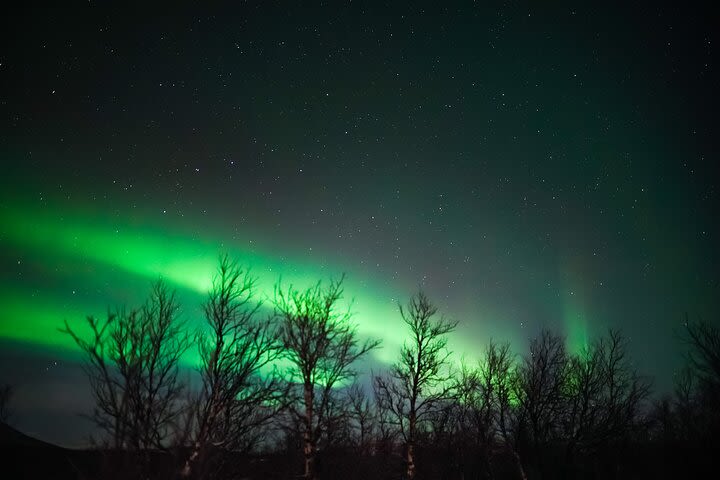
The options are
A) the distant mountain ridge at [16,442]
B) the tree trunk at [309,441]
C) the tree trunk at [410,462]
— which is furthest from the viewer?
the distant mountain ridge at [16,442]

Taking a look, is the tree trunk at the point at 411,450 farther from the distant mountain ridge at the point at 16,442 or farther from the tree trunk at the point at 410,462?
the distant mountain ridge at the point at 16,442

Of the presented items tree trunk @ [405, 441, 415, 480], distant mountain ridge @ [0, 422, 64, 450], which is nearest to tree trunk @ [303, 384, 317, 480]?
tree trunk @ [405, 441, 415, 480]

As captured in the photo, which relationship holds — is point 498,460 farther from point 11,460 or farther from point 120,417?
point 11,460

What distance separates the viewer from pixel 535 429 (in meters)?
25.7

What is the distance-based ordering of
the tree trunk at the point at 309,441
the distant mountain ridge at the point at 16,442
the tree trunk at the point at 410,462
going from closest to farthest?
the tree trunk at the point at 309,441, the tree trunk at the point at 410,462, the distant mountain ridge at the point at 16,442

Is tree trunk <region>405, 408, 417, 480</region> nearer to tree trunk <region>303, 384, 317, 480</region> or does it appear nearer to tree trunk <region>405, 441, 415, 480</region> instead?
tree trunk <region>405, 441, 415, 480</region>

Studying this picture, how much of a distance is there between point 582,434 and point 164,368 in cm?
2723

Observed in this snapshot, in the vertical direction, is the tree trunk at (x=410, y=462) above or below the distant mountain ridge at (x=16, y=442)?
above

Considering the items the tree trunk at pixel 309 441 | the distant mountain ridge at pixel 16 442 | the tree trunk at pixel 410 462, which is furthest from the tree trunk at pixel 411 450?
the distant mountain ridge at pixel 16 442

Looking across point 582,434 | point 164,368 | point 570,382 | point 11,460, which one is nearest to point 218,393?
point 164,368

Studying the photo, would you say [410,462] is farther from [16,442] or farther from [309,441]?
[16,442]

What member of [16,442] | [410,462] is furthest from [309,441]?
[16,442]

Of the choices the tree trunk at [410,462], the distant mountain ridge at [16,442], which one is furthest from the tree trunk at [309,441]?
the distant mountain ridge at [16,442]

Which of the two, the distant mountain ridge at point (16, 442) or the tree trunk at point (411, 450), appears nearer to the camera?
the tree trunk at point (411, 450)
